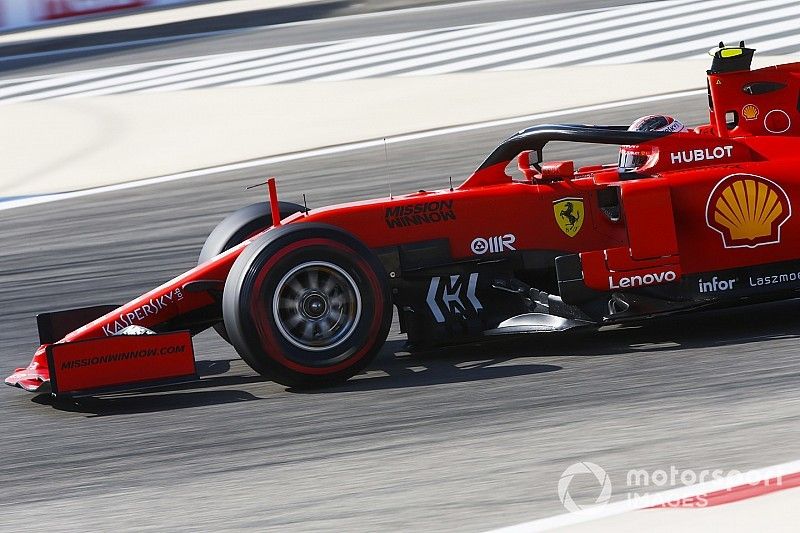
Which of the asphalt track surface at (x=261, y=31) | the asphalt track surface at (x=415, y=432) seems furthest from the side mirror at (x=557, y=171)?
the asphalt track surface at (x=261, y=31)

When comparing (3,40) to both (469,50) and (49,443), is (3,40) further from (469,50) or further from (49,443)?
(49,443)

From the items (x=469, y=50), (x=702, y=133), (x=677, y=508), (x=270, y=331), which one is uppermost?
(x=469, y=50)

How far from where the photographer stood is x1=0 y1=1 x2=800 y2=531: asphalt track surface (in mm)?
4582

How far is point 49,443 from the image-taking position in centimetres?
566

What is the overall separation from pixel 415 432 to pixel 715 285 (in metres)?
1.96

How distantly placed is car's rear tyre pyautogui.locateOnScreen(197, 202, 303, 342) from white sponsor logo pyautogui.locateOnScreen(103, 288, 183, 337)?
63 cm

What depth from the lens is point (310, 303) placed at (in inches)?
236

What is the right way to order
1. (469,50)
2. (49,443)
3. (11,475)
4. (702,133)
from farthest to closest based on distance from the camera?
(469,50)
(702,133)
(49,443)
(11,475)

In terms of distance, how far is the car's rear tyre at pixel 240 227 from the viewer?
703cm

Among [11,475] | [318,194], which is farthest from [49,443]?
[318,194]

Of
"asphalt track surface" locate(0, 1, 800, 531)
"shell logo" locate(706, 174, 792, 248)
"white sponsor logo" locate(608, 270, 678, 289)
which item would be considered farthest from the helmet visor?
"asphalt track surface" locate(0, 1, 800, 531)

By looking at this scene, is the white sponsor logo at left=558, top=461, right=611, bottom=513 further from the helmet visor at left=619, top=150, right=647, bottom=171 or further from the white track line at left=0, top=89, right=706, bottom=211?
the white track line at left=0, top=89, right=706, bottom=211

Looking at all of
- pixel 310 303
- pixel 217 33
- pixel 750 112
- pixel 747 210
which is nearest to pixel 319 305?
pixel 310 303

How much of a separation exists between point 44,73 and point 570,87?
9.95 meters
